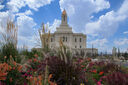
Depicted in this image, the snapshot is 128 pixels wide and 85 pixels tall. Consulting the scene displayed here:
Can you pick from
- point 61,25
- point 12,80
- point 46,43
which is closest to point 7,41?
point 46,43

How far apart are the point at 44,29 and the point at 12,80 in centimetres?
347

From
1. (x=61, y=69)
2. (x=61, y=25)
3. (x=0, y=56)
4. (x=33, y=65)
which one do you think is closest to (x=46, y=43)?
(x=33, y=65)

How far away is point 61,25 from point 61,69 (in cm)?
5187

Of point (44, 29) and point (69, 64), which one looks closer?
point (69, 64)

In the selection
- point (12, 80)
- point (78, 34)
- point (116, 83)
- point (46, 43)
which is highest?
point (78, 34)

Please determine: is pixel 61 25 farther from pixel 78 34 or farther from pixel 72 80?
pixel 72 80

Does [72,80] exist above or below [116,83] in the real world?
below

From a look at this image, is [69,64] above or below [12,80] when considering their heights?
above

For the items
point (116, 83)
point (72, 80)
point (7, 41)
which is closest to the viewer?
A: point (116, 83)

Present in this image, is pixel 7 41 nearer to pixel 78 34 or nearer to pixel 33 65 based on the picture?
pixel 33 65

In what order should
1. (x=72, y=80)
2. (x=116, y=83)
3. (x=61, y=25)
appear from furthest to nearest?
(x=61, y=25)
(x=72, y=80)
(x=116, y=83)

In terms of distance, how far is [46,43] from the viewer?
5988 mm

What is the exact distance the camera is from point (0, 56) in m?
4.78

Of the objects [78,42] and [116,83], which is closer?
[116,83]
